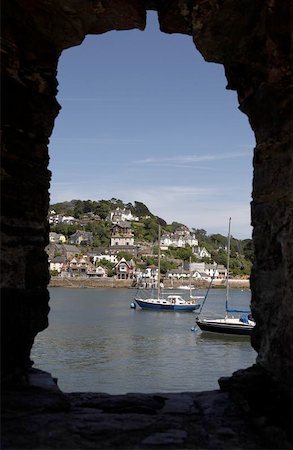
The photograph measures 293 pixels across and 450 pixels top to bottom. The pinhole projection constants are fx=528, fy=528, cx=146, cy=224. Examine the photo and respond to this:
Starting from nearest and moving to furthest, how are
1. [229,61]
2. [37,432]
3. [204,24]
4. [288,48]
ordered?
[37,432] < [288,48] < [204,24] < [229,61]

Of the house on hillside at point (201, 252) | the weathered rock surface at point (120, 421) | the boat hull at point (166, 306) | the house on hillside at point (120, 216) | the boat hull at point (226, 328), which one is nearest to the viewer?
the weathered rock surface at point (120, 421)

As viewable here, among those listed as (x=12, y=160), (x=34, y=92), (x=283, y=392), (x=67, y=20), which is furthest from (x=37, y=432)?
(x=67, y=20)

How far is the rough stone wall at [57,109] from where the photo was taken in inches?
174

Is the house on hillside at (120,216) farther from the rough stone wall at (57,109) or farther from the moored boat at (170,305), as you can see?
the rough stone wall at (57,109)

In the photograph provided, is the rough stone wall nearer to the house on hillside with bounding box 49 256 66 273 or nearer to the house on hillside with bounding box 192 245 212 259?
the house on hillside with bounding box 49 256 66 273

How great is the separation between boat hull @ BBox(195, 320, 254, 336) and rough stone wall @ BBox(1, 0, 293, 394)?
25.7 meters

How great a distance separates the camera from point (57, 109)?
5.36 metres

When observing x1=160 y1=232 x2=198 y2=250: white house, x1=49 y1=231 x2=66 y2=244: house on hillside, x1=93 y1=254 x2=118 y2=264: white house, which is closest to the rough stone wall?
x1=93 y1=254 x2=118 y2=264: white house

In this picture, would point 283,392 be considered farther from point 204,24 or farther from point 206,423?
point 204,24

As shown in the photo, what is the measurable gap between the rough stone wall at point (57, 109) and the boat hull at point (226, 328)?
2573 cm

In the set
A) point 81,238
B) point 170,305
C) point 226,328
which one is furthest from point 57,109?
point 81,238

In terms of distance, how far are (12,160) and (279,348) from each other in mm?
2777

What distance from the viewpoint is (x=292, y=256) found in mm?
4121

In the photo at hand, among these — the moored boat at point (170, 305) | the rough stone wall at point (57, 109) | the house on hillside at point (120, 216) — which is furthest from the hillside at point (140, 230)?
the rough stone wall at point (57, 109)
